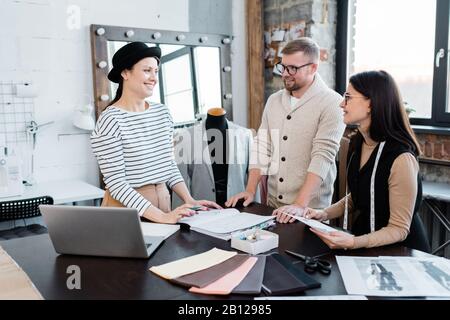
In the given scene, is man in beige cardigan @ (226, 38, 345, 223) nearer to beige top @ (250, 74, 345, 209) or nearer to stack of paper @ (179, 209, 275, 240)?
beige top @ (250, 74, 345, 209)

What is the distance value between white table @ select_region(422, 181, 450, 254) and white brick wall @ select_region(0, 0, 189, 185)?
2.36 m

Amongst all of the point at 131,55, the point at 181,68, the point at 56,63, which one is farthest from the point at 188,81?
the point at 131,55

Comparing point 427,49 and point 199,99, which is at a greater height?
point 427,49

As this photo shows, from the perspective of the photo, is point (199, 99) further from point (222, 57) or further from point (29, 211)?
point (29, 211)

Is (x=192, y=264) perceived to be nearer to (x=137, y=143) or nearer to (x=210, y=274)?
(x=210, y=274)

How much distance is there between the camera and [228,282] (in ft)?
3.90

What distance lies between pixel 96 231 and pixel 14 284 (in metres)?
0.27

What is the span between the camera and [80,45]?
324 centimetres

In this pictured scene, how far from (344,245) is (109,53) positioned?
251 centimetres

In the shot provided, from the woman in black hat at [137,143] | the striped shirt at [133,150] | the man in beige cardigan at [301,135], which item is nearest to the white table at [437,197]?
the man in beige cardigan at [301,135]

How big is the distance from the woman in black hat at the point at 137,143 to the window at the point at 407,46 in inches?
85.2

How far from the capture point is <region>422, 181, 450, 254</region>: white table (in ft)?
8.80

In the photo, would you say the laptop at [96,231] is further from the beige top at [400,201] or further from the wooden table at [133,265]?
the beige top at [400,201]

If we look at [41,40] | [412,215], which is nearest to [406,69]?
[412,215]
